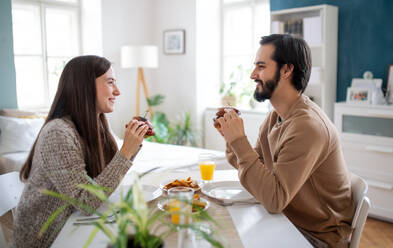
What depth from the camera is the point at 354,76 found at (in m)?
3.65

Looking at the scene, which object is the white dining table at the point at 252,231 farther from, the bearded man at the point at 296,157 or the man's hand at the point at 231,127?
the man's hand at the point at 231,127

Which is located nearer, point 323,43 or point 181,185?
point 181,185

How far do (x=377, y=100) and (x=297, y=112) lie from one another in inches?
81.7

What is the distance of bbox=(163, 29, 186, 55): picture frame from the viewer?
5207mm

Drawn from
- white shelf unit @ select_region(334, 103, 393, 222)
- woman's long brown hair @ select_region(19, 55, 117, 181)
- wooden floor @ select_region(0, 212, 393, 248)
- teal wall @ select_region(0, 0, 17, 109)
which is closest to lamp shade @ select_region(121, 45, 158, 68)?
teal wall @ select_region(0, 0, 17, 109)

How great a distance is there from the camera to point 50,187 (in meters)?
1.34

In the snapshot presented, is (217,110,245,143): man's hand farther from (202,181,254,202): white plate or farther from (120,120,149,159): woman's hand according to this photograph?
(120,120,149,159): woman's hand

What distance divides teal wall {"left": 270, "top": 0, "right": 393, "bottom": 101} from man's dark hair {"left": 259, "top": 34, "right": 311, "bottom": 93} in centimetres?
219

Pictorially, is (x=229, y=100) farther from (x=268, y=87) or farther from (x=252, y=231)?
(x=252, y=231)

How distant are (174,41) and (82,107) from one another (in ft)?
12.9

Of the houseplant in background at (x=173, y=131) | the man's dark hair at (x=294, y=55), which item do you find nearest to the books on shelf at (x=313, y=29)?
the houseplant in background at (x=173, y=131)

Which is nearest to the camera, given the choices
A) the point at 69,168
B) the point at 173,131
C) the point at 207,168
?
the point at 69,168

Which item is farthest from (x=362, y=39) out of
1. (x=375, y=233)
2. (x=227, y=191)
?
(x=227, y=191)

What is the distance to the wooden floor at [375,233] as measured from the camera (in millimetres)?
2590
